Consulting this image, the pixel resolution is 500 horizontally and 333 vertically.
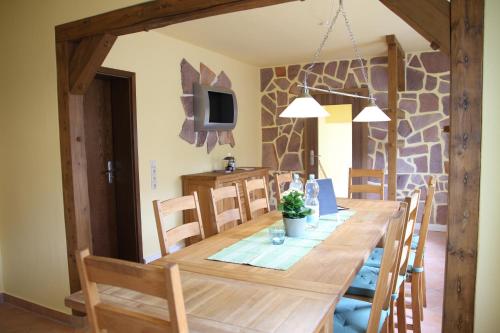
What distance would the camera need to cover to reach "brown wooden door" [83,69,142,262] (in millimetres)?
3803

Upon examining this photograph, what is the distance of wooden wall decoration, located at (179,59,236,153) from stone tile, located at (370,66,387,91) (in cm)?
201

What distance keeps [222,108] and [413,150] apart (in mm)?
2627

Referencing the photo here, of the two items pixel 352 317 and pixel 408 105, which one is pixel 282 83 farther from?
pixel 352 317

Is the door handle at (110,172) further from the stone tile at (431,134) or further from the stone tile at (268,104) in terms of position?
the stone tile at (431,134)

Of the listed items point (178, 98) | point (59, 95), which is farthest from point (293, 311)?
point (178, 98)

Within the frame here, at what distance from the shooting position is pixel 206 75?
4.90m

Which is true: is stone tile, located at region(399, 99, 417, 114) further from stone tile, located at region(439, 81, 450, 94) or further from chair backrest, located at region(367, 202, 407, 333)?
chair backrest, located at region(367, 202, 407, 333)

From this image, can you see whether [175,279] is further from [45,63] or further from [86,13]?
[45,63]

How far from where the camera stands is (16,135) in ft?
10.0

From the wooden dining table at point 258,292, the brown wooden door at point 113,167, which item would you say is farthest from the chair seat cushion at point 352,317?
the brown wooden door at point 113,167

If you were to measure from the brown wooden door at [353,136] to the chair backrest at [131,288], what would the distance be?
16.1 ft

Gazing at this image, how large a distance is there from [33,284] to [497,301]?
3.08 metres

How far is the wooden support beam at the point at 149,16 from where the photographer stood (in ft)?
6.90

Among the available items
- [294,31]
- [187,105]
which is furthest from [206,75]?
[294,31]
